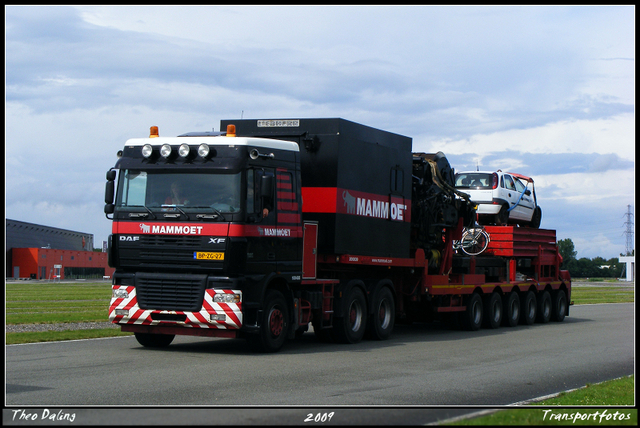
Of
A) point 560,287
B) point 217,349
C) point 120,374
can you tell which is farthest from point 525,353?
point 560,287

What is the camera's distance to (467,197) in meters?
21.3

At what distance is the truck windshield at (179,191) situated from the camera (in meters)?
12.9

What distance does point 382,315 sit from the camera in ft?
56.2

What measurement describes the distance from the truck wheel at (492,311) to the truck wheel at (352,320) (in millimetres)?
6123

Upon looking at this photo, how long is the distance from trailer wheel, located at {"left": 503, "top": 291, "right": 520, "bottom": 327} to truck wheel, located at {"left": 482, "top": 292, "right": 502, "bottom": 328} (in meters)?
0.50

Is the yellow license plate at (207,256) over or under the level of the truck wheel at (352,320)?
over

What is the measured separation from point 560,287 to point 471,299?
6740 millimetres

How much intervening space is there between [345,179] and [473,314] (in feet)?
24.3

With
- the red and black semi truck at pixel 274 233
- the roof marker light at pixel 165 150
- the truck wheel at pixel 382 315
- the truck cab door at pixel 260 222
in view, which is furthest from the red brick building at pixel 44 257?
the truck cab door at pixel 260 222

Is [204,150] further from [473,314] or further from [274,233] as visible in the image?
[473,314]

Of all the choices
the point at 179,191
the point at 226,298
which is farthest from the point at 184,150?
the point at 226,298

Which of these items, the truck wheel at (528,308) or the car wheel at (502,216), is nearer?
the truck wheel at (528,308)

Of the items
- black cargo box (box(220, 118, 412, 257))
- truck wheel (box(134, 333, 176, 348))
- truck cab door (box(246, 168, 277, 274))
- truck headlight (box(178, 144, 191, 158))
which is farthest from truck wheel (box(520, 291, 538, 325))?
truck headlight (box(178, 144, 191, 158))

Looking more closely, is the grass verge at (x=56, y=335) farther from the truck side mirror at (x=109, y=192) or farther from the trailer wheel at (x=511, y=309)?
the trailer wheel at (x=511, y=309)
